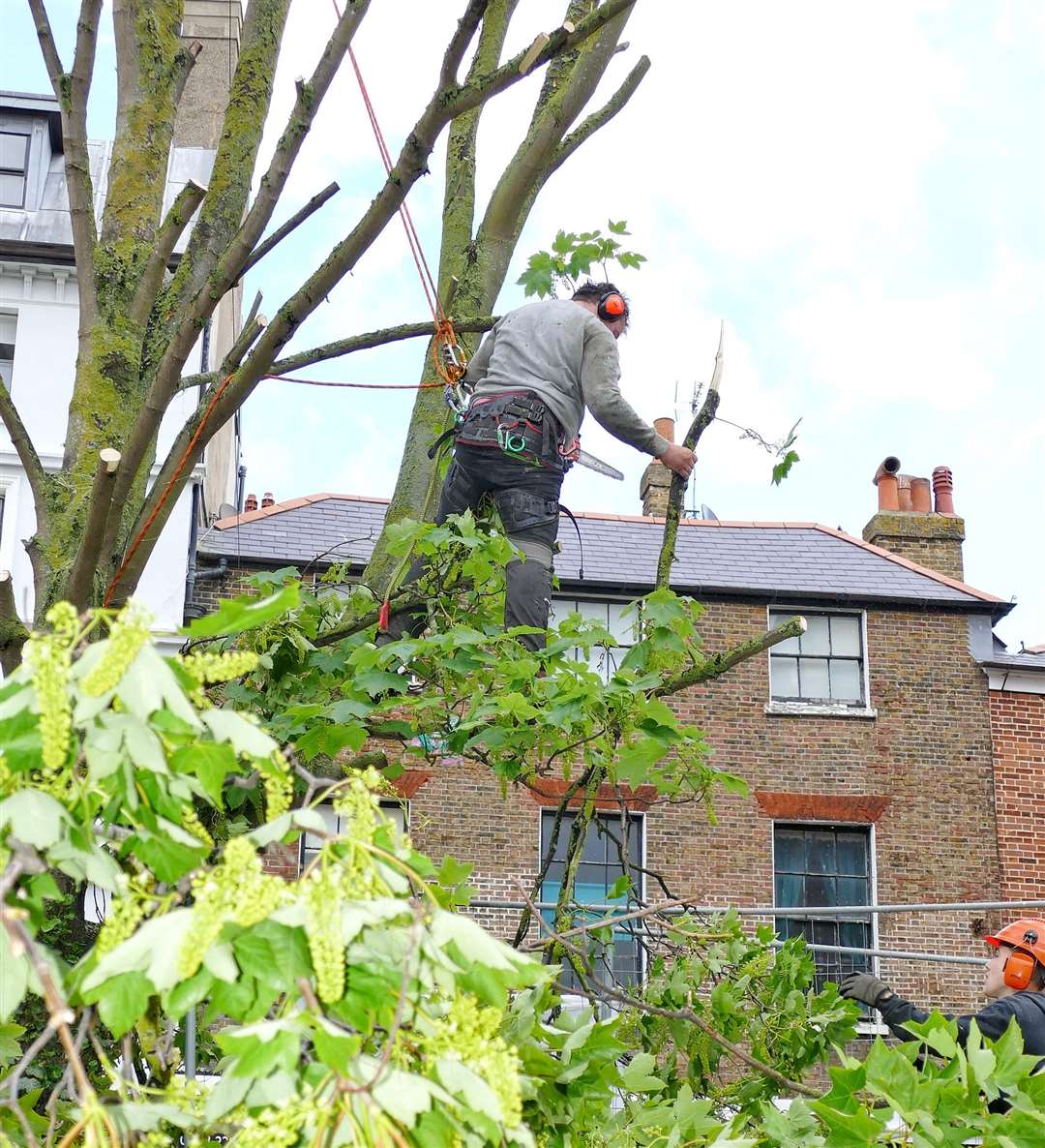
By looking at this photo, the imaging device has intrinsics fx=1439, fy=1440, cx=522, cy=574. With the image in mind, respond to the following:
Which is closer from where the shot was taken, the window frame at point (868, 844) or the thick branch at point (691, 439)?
the thick branch at point (691, 439)

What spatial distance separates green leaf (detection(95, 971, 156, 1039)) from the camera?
157 cm

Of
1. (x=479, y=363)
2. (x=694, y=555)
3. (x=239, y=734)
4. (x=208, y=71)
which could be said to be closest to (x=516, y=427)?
(x=479, y=363)

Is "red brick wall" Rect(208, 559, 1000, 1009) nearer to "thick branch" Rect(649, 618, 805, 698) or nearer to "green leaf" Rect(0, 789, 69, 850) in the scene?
"thick branch" Rect(649, 618, 805, 698)

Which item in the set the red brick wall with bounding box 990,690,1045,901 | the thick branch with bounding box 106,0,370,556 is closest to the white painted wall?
the red brick wall with bounding box 990,690,1045,901

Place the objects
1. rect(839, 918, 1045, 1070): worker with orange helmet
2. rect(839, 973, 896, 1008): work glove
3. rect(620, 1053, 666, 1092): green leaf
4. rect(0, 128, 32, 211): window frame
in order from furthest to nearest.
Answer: rect(0, 128, 32, 211): window frame, rect(839, 973, 896, 1008): work glove, rect(839, 918, 1045, 1070): worker with orange helmet, rect(620, 1053, 666, 1092): green leaf

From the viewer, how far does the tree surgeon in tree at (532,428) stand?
195 inches

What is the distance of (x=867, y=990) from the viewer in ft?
16.5

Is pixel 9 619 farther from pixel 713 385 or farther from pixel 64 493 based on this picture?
pixel 713 385

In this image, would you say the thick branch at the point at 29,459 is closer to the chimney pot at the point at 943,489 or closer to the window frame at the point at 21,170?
the window frame at the point at 21,170

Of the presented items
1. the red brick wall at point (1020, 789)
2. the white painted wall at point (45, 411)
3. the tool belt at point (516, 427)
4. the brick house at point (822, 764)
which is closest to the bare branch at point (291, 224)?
the tool belt at point (516, 427)

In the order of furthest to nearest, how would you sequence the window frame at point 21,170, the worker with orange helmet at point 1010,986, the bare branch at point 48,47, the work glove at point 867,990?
the window frame at point 21,170 < the work glove at point 867,990 < the worker with orange helmet at point 1010,986 < the bare branch at point 48,47

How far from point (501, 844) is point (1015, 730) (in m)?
6.16

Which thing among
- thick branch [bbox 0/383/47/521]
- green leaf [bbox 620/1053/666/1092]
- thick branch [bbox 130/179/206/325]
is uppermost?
thick branch [bbox 130/179/206/325]

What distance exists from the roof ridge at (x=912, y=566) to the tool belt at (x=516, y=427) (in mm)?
12995
